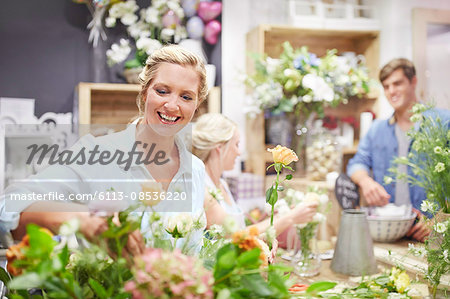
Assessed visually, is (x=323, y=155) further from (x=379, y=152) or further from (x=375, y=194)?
(x=375, y=194)

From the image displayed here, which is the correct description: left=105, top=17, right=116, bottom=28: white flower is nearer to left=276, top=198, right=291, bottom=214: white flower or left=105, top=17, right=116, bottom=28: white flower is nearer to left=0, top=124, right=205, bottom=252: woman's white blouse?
left=276, top=198, right=291, bottom=214: white flower

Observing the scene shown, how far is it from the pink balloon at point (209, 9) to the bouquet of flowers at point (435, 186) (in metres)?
1.75

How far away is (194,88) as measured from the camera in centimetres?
100

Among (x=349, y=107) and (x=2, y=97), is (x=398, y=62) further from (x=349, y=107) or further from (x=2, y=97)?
(x=2, y=97)

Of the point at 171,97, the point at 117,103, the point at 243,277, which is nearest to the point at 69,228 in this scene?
the point at 243,277

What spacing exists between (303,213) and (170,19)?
1.49 metres

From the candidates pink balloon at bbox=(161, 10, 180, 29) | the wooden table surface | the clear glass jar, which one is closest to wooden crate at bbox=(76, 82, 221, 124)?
pink balloon at bbox=(161, 10, 180, 29)

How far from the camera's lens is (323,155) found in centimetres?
259

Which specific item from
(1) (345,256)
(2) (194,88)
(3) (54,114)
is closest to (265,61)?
(3) (54,114)

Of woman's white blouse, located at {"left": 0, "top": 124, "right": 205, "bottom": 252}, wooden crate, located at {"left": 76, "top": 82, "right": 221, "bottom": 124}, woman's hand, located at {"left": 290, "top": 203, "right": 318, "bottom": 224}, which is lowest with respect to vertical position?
woman's hand, located at {"left": 290, "top": 203, "right": 318, "bottom": 224}

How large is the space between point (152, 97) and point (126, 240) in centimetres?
44

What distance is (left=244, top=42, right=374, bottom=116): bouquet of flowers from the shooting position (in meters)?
2.61

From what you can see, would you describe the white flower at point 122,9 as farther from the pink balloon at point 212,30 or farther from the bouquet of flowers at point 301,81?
the bouquet of flowers at point 301,81

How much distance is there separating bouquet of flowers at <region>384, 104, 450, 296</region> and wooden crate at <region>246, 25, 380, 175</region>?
1545 millimetres
